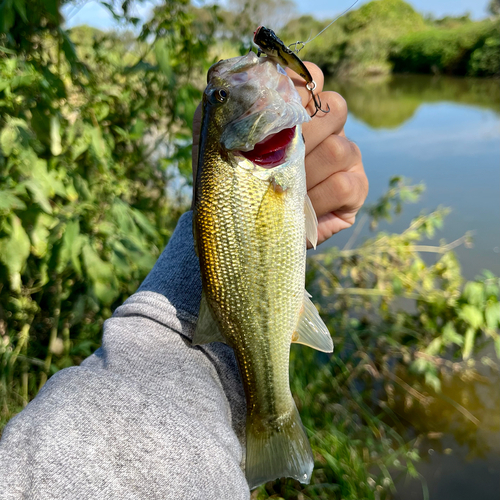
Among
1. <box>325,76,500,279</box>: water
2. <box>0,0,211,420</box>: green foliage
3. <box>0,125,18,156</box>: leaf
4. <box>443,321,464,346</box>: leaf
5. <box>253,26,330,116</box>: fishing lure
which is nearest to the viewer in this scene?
<box>253,26,330,116</box>: fishing lure

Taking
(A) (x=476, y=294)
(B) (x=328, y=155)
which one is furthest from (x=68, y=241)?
(A) (x=476, y=294)

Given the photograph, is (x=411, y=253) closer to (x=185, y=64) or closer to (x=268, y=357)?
(x=185, y=64)

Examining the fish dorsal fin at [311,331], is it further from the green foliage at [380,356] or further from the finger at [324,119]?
the green foliage at [380,356]

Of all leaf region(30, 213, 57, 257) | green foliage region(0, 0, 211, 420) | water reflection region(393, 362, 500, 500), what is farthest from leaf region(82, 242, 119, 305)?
water reflection region(393, 362, 500, 500)

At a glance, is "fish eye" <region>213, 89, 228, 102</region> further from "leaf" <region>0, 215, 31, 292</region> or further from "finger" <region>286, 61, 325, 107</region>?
"leaf" <region>0, 215, 31, 292</region>

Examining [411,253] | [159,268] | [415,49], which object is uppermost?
[415,49]

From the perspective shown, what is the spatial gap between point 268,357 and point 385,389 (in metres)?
3.13

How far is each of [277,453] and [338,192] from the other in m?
1.00

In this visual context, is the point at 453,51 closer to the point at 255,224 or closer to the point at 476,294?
the point at 476,294

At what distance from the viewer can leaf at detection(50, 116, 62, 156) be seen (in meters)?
2.44

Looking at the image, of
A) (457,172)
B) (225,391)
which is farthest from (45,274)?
(457,172)

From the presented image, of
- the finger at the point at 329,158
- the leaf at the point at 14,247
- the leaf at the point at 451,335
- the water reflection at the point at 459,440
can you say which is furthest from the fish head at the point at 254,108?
the water reflection at the point at 459,440

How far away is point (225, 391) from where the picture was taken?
1514 mm

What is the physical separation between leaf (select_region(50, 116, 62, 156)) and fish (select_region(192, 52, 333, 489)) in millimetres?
1506
